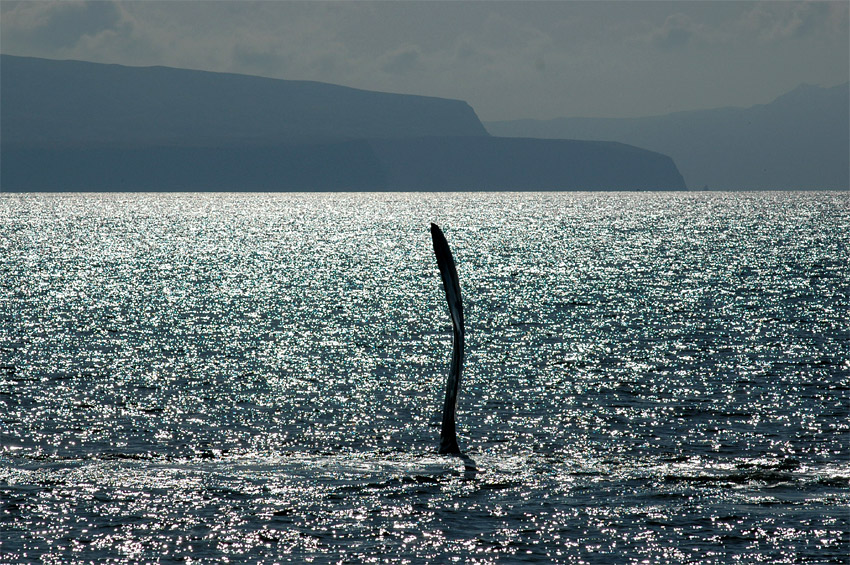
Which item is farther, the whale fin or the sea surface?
the whale fin

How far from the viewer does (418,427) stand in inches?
1609

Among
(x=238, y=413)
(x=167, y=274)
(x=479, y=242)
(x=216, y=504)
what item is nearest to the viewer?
(x=216, y=504)

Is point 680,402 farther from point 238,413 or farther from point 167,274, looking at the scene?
point 167,274

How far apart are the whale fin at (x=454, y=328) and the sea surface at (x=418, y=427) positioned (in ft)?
4.92

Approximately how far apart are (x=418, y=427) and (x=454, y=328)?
866cm

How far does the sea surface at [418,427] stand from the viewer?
2542cm

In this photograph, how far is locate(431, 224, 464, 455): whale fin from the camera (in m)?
32.7

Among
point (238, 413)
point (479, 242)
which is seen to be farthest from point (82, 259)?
point (238, 413)

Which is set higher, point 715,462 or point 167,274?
point 167,274

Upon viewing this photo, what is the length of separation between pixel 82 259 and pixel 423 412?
10609cm

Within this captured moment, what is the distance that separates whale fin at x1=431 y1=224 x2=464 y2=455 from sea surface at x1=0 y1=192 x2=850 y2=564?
1.50 metres

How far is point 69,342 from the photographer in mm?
62531

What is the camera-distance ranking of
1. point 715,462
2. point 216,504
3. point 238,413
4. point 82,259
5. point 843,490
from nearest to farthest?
point 216,504 < point 843,490 < point 715,462 < point 238,413 < point 82,259

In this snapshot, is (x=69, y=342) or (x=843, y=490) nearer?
(x=843, y=490)
